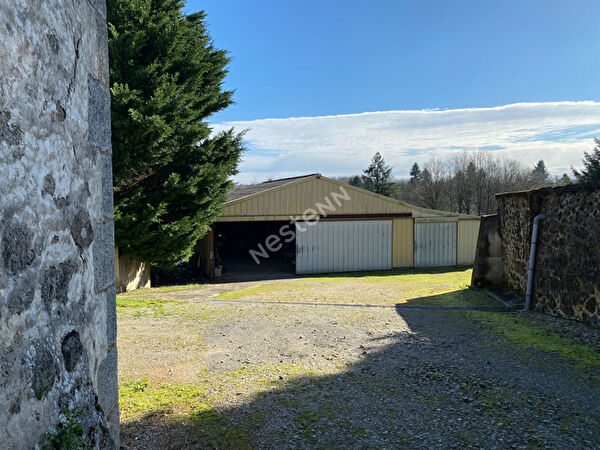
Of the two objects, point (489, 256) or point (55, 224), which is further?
point (489, 256)

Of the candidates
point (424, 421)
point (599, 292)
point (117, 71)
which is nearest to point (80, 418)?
point (424, 421)

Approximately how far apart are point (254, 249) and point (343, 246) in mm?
6787

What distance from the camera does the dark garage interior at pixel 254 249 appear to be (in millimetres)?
15594

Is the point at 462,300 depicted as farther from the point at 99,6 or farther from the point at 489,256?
the point at 99,6

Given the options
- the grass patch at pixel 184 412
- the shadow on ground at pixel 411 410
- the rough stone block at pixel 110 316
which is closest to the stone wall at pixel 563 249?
the shadow on ground at pixel 411 410

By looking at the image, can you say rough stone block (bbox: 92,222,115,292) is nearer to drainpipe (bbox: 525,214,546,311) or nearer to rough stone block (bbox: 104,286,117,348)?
rough stone block (bbox: 104,286,117,348)

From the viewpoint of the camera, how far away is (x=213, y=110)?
12.5 meters

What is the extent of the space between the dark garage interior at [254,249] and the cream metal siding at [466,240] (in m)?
6.93

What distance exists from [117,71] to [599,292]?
10.5m

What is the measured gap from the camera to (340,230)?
51.3 feet

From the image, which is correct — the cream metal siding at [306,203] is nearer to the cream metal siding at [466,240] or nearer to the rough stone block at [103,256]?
the cream metal siding at [466,240]

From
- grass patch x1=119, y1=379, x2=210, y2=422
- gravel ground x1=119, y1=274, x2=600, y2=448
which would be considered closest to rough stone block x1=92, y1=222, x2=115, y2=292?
gravel ground x1=119, y1=274, x2=600, y2=448

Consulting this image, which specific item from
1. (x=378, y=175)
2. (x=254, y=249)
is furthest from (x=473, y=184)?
(x=254, y=249)

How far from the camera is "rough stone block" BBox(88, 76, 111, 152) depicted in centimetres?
211
